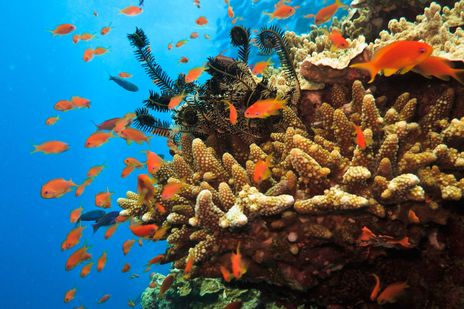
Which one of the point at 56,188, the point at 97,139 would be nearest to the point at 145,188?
the point at 97,139

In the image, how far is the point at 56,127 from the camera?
3438 inches

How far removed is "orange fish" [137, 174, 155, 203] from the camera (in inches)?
134

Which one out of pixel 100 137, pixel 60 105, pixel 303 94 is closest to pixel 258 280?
pixel 303 94

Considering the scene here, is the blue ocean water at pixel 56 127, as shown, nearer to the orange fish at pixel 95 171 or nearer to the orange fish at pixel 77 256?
the orange fish at pixel 95 171

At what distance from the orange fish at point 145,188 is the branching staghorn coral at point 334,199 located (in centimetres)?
35

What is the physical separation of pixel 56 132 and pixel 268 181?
98274mm

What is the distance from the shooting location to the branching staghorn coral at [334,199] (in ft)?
8.68

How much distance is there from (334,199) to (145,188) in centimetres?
200

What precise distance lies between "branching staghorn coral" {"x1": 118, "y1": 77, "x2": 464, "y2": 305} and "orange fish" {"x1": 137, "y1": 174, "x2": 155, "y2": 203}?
351 millimetres

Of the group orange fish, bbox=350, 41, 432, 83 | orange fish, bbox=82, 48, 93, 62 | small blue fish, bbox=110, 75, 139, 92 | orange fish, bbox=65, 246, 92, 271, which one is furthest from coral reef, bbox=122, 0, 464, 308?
orange fish, bbox=82, 48, 93, 62

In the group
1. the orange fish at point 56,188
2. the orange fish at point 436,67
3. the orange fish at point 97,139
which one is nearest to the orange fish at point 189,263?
the orange fish at point 436,67

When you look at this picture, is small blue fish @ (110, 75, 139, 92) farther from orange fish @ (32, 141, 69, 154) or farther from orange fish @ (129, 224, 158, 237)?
orange fish @ (129, 224, 158, 237)

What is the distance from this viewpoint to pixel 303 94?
3586 millimetres

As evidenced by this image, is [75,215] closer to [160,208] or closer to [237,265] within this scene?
[160,208]
